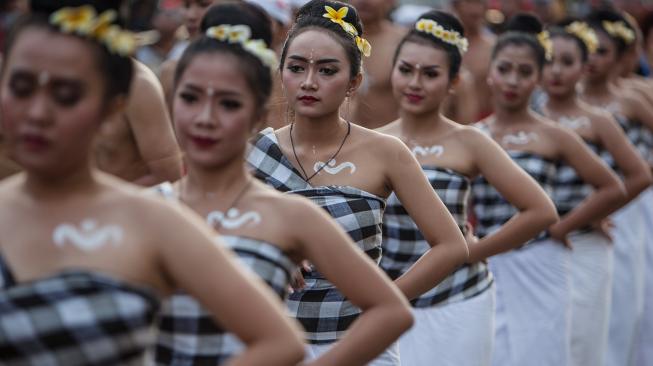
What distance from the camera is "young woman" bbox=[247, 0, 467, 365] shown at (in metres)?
5.31

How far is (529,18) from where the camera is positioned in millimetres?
8430

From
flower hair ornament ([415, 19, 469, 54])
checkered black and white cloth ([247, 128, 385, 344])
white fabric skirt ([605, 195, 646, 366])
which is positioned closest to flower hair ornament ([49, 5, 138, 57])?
checkered black and white cloth ([247, 128, 385, 344])

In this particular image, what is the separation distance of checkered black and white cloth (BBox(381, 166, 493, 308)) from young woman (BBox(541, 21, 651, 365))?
172 centimetres

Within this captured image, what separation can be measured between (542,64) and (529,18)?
0.47 meters

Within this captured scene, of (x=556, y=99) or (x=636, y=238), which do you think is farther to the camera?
(x=636, y=238)

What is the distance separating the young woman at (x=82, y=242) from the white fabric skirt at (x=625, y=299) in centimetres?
677

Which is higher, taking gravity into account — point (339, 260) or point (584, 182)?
point (339, 260)

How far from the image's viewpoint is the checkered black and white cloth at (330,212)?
525 centimetres

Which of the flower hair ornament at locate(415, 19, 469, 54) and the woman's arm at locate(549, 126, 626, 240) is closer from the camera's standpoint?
the flower hair ornament at locate(415, 19, 469, 54)

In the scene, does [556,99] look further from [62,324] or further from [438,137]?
[62,324]

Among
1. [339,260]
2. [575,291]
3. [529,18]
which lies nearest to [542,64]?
[529,18]

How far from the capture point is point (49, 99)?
3139 mm

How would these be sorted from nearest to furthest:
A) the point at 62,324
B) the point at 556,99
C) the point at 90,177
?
the point at 62,324
the point at 90,177
the point at 556,99

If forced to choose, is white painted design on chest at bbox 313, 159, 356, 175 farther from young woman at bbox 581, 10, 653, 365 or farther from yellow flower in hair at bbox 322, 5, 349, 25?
young woman at bbox 581, 10, 653, 365
